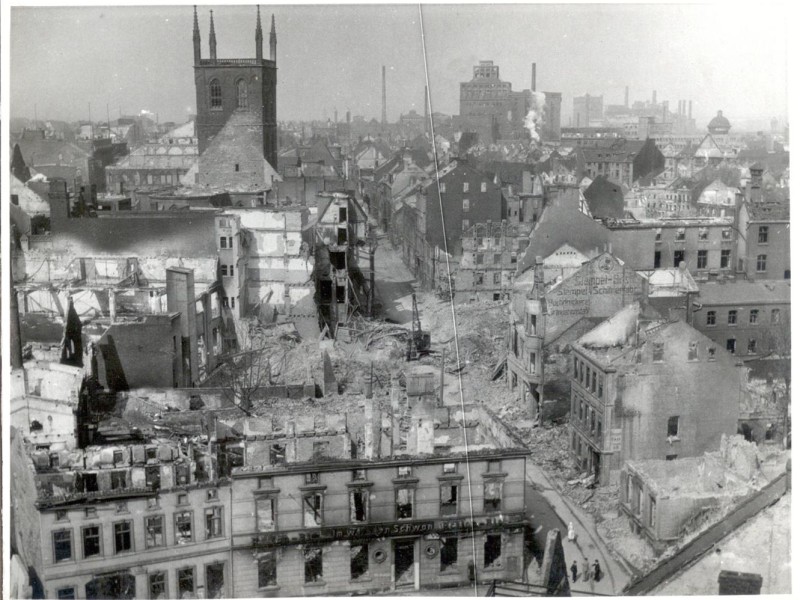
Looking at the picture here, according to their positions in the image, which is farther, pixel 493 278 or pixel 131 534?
pixel 493 278

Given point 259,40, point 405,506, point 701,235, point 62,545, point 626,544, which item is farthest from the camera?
point 701,235

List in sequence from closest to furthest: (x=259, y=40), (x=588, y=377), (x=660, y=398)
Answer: (x=259, y=40) → (x=660, y=398) → (x=588, y=377)

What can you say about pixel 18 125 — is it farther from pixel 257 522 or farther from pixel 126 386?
pixel 257 522

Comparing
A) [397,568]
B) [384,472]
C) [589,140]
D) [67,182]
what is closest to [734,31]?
[589,140]

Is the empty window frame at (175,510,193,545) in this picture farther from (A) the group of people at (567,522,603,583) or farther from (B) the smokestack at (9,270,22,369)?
(A) the group of people at (567,522,603,583)

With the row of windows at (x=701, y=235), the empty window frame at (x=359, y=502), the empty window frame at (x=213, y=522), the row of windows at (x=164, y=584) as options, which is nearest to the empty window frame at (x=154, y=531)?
the row of windows at (x=164, y=584)

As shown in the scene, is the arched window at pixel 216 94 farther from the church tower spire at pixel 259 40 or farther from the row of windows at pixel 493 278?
the row of windows at pixel 493 278

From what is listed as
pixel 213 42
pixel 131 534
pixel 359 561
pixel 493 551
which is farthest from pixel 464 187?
pixel 131 534

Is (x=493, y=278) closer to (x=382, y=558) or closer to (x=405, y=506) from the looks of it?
(x=405, y=506)
